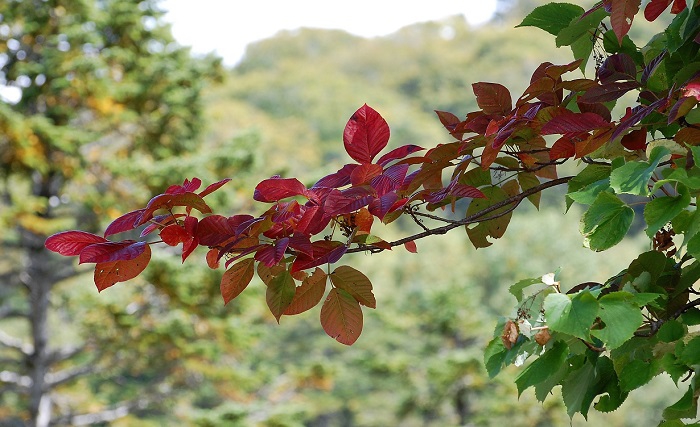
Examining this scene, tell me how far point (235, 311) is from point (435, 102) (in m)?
31.6

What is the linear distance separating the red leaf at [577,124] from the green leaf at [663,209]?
12 centimetres

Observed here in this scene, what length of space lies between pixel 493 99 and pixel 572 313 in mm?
279

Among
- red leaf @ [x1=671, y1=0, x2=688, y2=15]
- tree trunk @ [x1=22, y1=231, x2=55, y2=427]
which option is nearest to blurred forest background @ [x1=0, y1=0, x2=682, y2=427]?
tree trunk @ [x1=22, y1=231, x2=55, y2=427]

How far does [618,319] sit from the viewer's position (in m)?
0.55

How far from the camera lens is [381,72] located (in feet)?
133

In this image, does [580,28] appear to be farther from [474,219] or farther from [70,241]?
[70,241]

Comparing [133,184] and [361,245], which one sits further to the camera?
[133,184]

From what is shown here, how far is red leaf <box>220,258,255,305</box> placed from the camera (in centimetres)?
71

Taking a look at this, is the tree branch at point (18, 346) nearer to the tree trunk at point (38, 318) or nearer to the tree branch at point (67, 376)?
the tree trunk at point (38, 318)

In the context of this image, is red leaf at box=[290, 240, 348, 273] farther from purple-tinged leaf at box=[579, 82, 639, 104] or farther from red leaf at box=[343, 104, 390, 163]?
purple-tinged leaf at box=[579, 82, 639, 104]

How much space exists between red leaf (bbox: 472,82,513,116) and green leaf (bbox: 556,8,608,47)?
9 centimetres

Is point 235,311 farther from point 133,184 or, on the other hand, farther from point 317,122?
point 317,122

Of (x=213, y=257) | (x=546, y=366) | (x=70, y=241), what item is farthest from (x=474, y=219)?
(x=70, y=241)

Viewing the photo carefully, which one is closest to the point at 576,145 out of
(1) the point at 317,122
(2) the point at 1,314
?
(2) the point at 1,314
